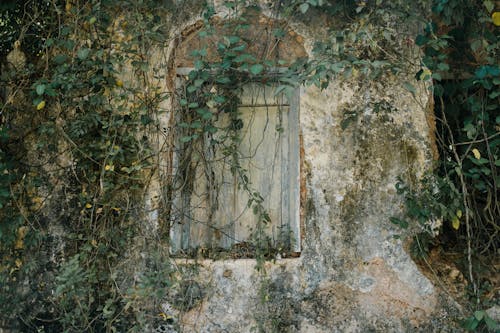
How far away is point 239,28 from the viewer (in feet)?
12.9

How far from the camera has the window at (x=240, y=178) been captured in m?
4.10

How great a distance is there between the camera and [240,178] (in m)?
4.16

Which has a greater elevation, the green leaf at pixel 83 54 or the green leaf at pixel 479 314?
the green leaf at pixel 83 54

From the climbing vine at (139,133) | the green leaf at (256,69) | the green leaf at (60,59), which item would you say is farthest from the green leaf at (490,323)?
the green leaf at (60,59)

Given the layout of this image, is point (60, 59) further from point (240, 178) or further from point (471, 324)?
point (471, 324)

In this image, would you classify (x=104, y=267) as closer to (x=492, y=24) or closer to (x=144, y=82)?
(x=144, y=82)

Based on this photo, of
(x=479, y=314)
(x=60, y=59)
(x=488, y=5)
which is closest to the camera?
(x=479, y=314)

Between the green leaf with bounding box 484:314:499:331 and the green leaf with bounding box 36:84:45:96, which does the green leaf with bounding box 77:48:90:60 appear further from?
the green leaf with bounding box 484:314:499:331

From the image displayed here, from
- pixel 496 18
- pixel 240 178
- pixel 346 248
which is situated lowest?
pixel 346 248

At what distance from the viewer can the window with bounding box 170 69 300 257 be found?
4098 mm

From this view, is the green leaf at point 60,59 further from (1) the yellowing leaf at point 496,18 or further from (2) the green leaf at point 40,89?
(1) the yellowing leaf at point 496,18

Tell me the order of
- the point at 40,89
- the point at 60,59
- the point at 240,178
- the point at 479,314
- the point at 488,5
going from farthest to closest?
the point at 240,178 < the point at 60,59 < the point at 40,89 < the point at 488,5 < the point at 479,314

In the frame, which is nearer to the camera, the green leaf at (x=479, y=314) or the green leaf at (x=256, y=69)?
the green leaf at (x=479, y=314)

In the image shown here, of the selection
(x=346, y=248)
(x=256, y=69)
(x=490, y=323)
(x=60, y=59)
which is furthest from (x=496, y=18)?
(x=60, y=59)
